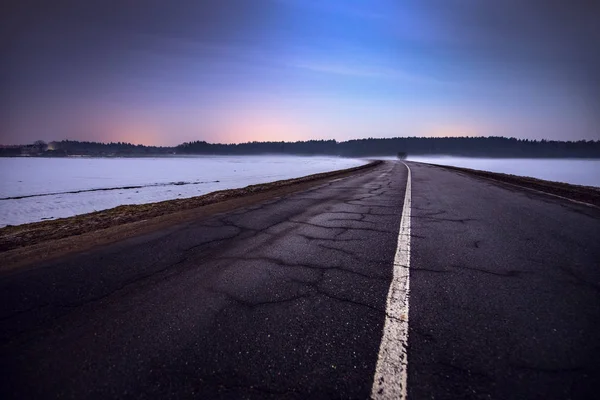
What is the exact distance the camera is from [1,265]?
11.1 feet

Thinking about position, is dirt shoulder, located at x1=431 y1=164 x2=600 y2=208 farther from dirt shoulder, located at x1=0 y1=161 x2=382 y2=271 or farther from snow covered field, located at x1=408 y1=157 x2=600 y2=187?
dirt shoulder, located at x1=0 y1=161 x2=382 y2=271

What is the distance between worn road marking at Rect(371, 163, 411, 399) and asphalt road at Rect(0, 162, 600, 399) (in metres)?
0.05

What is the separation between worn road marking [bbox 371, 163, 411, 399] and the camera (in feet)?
4.74

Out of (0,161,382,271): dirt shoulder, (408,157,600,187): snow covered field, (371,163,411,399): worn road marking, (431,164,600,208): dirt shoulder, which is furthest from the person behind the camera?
(408,157,600,187): snow covered field

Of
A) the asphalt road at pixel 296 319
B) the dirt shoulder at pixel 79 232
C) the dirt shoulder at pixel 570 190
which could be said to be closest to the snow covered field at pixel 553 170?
the dirt shoulder at pixel 570 190

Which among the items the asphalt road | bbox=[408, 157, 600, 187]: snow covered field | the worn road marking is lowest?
bbox=[408, 157, 600, 187]: snow covered field

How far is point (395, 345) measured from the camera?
1779 mm

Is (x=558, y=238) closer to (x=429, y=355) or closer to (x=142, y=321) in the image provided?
(x=429, y=355)

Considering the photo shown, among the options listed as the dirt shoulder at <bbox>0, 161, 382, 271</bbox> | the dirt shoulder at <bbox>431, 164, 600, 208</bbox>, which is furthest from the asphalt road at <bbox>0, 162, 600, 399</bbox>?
the dirt shoulder at <bbox>431, 164, 600, 208</bbox>

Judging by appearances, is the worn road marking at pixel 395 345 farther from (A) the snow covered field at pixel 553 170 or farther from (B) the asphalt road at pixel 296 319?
(A) the snow covered field at pixel 553 170

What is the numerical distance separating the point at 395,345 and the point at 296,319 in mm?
760

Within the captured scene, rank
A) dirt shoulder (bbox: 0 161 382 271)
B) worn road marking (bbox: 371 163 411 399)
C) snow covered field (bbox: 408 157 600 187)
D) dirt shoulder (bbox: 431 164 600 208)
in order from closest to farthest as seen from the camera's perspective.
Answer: worn road marking (bbox: 371 163 411 399), dirt shoulder (bbox: 0 161 382 271), dirt shoulder (bbox: 431 164 600 208), snow covered field (bbox: 408 157 600 187)

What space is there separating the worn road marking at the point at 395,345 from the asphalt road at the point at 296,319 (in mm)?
51

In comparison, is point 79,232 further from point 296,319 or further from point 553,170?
point 553,170
